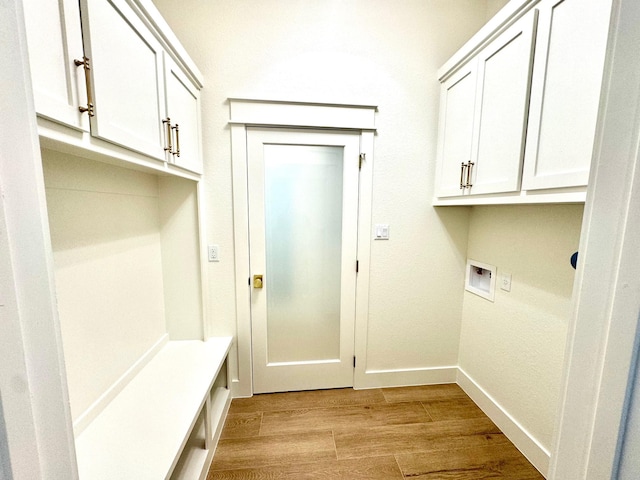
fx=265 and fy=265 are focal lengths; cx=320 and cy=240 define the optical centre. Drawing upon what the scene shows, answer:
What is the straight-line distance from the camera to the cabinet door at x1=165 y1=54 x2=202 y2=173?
4.38ft

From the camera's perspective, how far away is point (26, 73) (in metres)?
0.34

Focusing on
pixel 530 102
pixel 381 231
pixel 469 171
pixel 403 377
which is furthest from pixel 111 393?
pixel 530 102

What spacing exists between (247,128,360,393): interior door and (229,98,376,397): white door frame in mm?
46

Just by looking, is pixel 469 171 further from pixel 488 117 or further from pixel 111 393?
pixel 111 393

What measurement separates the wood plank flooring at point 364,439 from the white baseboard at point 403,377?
0.23 feet

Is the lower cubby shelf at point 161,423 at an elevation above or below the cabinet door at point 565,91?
below

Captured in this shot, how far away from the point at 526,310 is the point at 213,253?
2.03m

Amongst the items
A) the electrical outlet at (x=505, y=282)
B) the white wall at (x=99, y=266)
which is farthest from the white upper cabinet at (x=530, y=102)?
the white wall at (x=99, y=266)

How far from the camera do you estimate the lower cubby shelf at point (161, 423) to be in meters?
0.99

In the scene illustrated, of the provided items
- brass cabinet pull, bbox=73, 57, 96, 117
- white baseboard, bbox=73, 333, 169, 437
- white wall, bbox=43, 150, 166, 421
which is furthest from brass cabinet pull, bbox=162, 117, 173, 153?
white baseboard, bbox=73, 333, 169, 437

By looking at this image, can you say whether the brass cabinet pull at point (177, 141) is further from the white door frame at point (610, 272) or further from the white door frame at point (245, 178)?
the white door frame at point (610, 272)

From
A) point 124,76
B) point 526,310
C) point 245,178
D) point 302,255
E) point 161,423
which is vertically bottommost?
point 161,423

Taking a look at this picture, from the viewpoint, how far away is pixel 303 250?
1979mm

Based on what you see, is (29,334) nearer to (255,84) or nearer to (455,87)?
(255,84)
